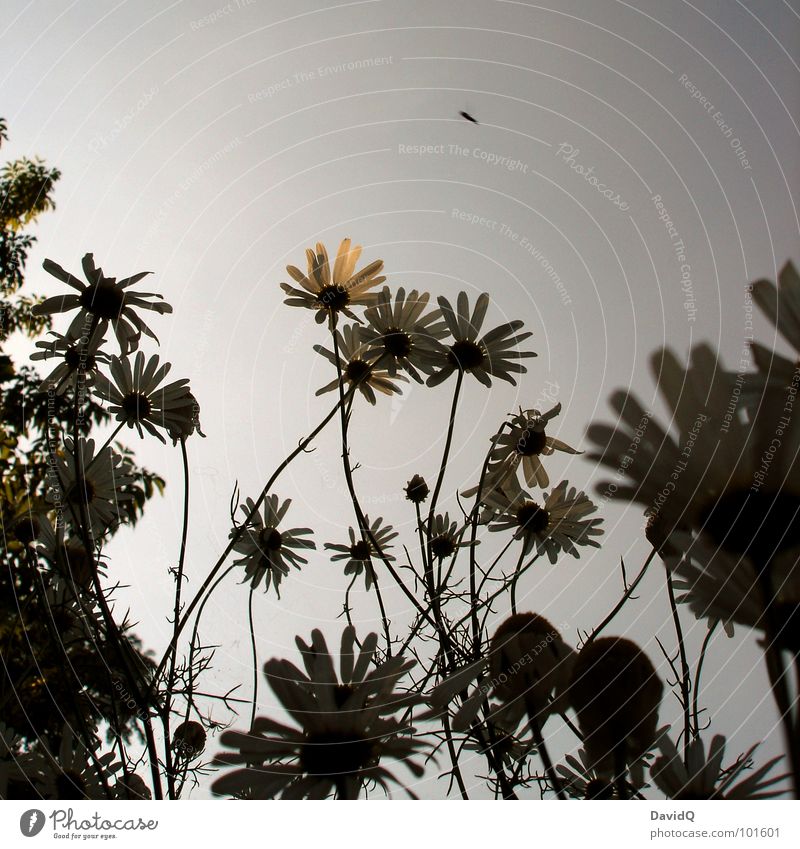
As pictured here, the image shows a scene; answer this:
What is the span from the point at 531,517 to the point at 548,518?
0.03m

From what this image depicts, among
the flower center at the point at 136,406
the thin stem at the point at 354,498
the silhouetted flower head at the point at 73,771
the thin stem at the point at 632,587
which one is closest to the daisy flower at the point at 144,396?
the flower center at the point at 136,406

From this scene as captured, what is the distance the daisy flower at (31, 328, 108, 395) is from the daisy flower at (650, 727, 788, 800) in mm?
440

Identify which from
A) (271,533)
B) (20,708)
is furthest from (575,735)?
(20,708)

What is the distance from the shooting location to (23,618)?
0.45m

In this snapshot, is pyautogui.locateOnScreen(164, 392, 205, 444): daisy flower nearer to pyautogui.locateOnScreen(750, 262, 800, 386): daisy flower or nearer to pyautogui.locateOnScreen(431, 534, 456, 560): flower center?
pyautogui.locateOnScreen(431, 534, 456, 560): flower center

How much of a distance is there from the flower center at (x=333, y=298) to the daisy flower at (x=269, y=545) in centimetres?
16

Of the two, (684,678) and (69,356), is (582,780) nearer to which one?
(684,678)

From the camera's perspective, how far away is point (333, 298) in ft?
1.64

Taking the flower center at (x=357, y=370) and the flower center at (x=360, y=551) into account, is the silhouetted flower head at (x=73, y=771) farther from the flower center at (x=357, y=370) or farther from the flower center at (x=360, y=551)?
the flower center at (x=357, y=370)

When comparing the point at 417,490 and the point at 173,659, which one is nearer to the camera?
the point at 173,659

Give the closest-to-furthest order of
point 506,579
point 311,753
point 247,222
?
point 311,753 < point 506,579 < point 247,222

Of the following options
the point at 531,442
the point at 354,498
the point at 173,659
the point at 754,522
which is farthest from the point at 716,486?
the point at 173,659

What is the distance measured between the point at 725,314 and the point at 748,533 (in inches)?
8.6
